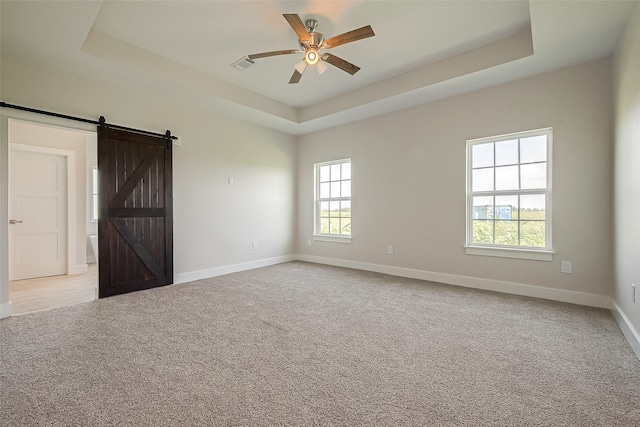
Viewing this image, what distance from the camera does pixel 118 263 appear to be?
359cm

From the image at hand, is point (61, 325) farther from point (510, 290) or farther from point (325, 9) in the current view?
point (510, 290)

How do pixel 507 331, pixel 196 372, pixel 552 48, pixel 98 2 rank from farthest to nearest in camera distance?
1. pixel 552 48
2. pixel 507 331
3. pixel 98 2
4. pixel 196 372

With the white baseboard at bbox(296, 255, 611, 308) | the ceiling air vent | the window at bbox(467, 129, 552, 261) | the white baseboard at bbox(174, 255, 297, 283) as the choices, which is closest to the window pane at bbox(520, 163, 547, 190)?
the window at bbox(467, 129, 552, 261)

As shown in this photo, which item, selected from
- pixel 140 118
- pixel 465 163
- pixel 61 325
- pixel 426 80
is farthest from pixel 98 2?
pixel 465 163

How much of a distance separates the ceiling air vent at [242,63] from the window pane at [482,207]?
11.4 ft

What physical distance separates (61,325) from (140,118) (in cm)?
262

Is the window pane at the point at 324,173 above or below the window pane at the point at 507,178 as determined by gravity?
above

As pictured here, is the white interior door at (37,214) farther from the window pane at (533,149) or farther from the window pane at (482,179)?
the window pane at (533,149)

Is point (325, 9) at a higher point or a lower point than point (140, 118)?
higher

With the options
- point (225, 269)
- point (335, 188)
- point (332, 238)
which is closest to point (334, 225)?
point (332, 238)

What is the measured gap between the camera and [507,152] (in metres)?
3.69

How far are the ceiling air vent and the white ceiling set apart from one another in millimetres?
61

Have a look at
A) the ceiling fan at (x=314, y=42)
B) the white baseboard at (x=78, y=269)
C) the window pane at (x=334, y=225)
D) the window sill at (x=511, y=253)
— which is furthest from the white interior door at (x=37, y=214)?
the window sill at (x=511, y=253)

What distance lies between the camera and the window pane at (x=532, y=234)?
11.3 feet
